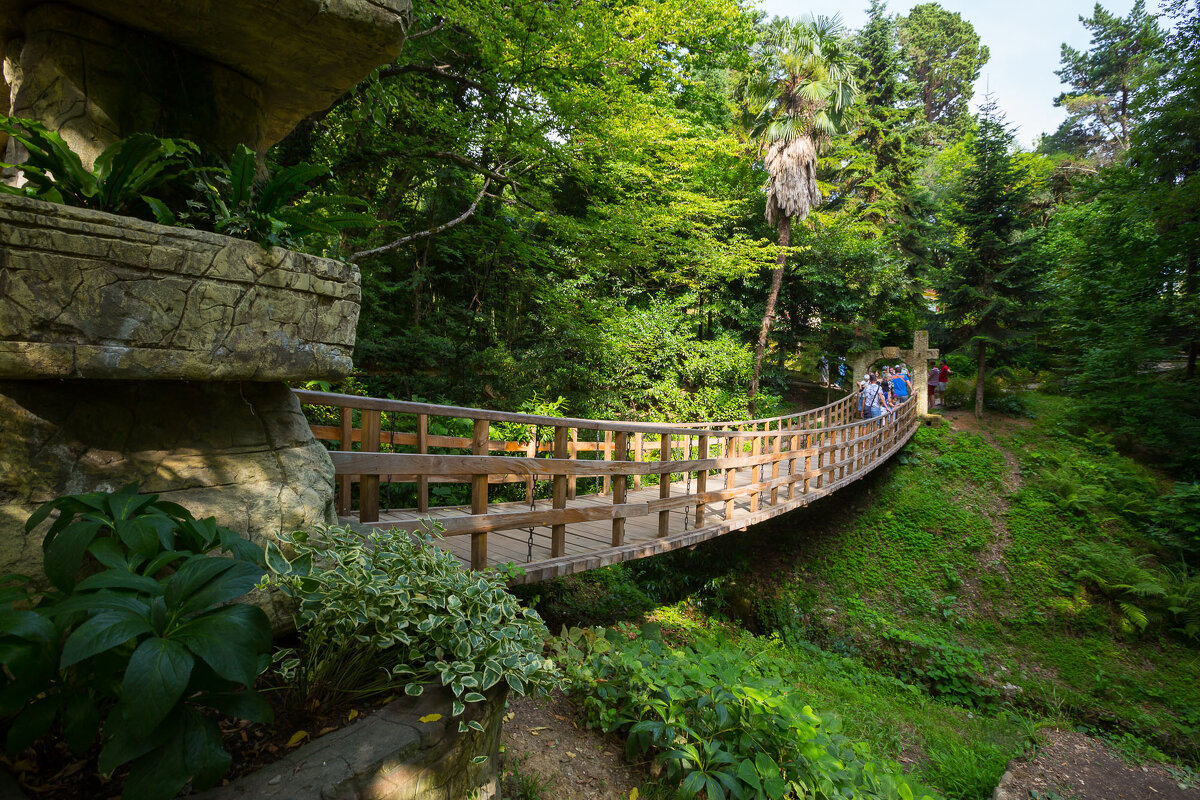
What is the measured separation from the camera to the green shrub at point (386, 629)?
1705 mm

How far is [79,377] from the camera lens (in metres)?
1.57

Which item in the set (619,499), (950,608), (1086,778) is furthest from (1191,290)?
(619,499)

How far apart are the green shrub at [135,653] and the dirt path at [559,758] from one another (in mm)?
1595

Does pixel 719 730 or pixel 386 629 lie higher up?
pixel 386 629

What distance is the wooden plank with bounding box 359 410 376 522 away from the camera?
9.13 ft

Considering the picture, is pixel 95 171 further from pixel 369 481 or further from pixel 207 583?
pixel 369 481

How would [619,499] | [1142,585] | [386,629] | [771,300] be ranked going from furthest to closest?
[771,300] < [1142,585] < [619,499] < [386,629]

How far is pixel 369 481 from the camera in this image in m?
2.79

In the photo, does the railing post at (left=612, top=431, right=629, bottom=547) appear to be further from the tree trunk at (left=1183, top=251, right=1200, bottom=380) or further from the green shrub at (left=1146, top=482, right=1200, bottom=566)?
the tree trunk at (left=1183, top=251, right=1200, bottom=380)

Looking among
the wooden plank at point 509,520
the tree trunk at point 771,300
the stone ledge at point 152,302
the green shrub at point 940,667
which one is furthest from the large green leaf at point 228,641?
the tree trunk at point 771,300

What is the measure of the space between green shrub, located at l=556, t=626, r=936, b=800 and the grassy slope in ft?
5.95

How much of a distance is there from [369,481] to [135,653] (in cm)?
177

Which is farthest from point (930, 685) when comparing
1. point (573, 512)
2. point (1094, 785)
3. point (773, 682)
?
point (573, 512)

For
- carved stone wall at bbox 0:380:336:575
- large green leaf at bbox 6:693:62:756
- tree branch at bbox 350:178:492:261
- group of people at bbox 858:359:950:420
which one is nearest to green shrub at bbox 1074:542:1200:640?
group of people at bbox 858:359:950:420
